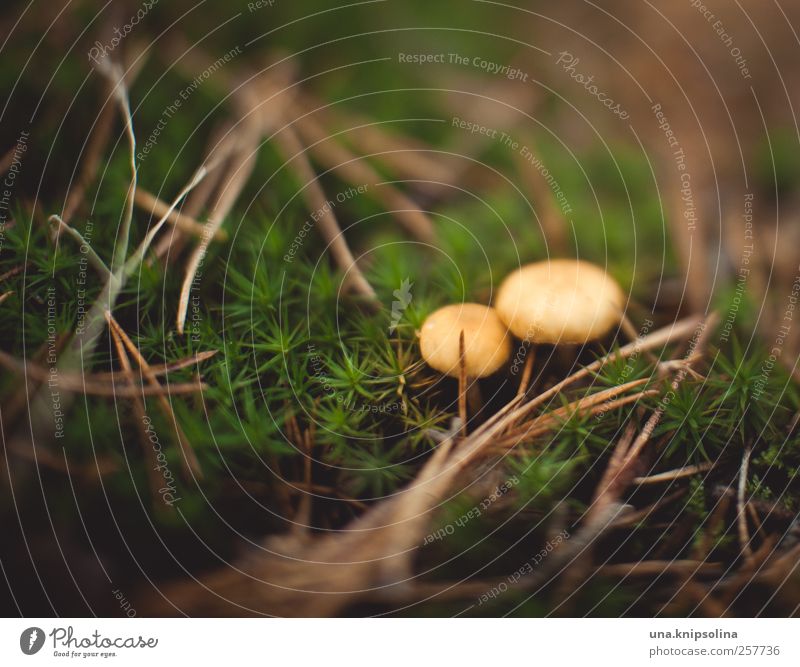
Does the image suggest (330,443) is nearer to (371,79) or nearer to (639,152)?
(371,79)

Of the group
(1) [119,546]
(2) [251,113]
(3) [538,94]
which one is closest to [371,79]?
(2) [251,113]

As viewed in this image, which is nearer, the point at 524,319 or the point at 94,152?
the point at 524,319

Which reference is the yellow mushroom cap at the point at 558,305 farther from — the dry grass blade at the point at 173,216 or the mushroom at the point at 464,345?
the dry grass blade at the point at 173,216

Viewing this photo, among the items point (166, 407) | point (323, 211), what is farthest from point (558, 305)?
point (166, 407)

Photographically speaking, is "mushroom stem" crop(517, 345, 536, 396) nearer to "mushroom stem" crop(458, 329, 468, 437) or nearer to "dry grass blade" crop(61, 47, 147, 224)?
"mushroom stem" crop(458, 329, 468, 437)
